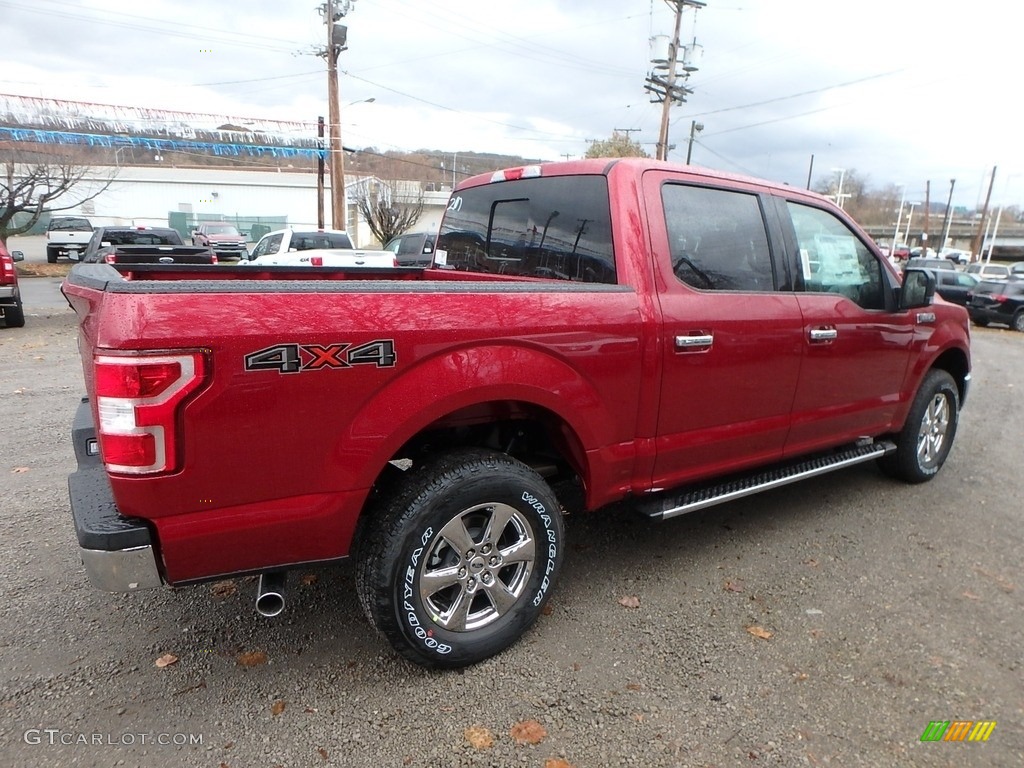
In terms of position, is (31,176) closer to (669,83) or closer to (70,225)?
(70,225)

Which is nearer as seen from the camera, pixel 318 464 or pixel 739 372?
pixel 318 464

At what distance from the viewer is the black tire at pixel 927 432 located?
4.54m

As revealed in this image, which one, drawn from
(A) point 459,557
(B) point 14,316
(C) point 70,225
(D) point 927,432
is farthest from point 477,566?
(C) point 70,225

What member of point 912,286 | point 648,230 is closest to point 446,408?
point 648,230

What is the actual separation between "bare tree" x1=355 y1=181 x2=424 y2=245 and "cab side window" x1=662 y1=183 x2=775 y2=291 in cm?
3382

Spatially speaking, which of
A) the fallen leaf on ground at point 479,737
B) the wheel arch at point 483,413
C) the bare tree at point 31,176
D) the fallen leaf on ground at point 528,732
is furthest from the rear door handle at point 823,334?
the bare tree at point 31,176

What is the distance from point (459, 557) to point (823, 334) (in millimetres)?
2345

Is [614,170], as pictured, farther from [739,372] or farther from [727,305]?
[739,372]

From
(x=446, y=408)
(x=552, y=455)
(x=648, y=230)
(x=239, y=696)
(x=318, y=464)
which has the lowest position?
(x=239, y=696)

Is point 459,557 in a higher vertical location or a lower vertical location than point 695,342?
lower

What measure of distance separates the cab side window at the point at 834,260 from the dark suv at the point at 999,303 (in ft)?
59.2

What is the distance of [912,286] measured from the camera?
401 centimetres

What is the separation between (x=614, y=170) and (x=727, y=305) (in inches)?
32.6

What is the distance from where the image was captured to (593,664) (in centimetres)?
267
